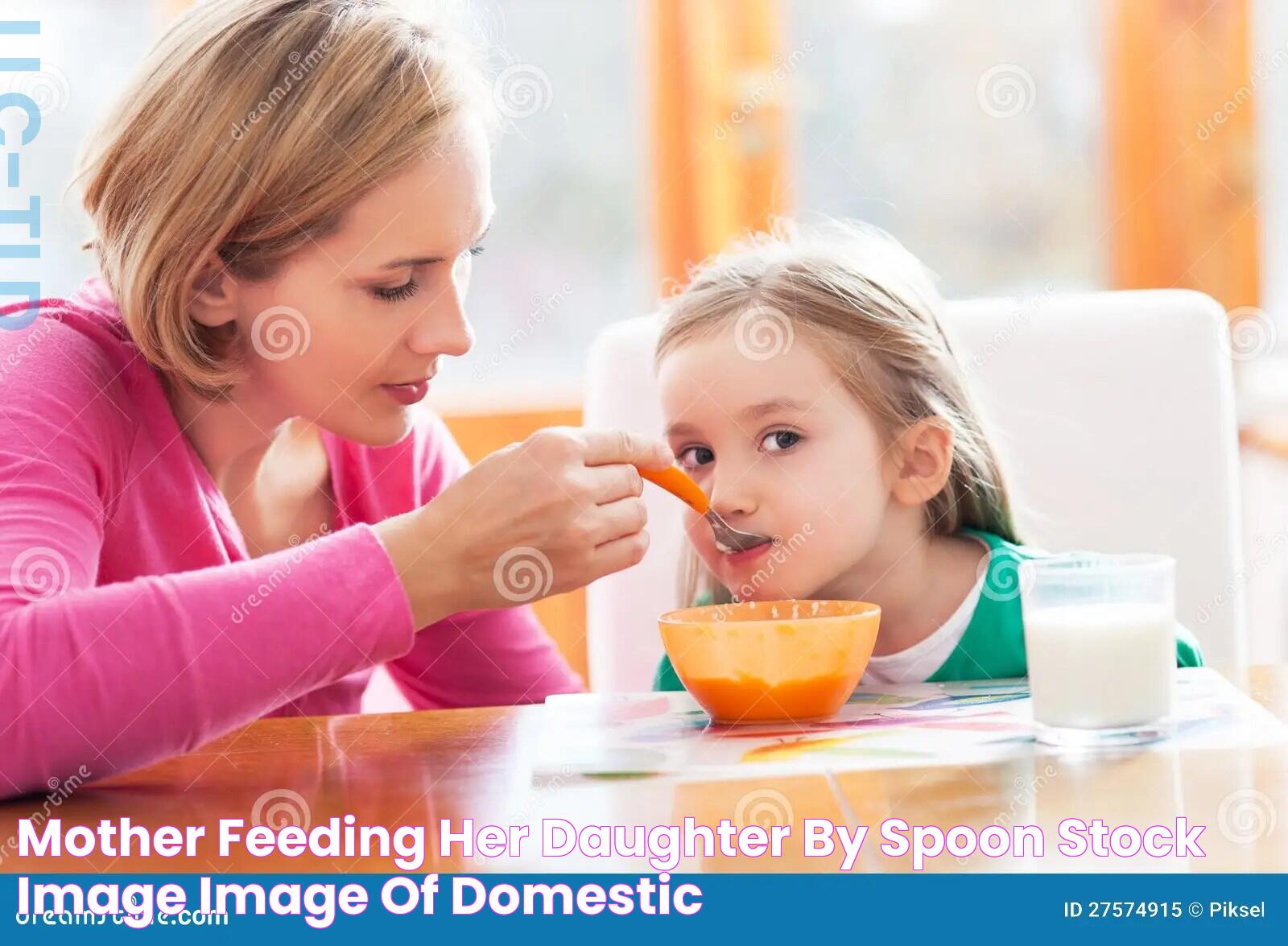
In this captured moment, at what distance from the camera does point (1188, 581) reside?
4.86 ft

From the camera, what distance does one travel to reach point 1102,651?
89 cm

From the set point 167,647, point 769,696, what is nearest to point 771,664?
point 769,696

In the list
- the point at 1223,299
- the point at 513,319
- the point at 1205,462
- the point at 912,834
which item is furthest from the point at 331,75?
the point at 1223,299

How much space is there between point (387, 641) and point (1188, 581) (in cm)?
96

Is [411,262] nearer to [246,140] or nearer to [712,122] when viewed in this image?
[246,140]

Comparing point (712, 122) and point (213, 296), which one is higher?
point (712, 122)

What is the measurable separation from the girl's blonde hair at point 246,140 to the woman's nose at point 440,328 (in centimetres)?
11

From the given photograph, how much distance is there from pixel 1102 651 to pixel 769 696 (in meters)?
0.25

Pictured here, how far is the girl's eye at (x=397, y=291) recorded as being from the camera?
122 centimetres

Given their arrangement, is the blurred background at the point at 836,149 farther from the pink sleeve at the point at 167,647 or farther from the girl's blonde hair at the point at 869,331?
the pink sleeve at the point at 167,647

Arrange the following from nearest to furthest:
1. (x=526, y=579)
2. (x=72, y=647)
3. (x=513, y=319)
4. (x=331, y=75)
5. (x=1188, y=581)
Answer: (x=72, y=647) → (x=526, y=579) → (x=331, y=75) → (x=1188, y=581) → (x=513, y=319)

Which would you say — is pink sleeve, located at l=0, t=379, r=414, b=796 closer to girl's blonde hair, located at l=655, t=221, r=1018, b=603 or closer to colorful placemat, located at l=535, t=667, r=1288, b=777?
colorful placemat, located at l=535, t=667, r=1288, b=777

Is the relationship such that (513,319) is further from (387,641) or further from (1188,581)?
(387,641)

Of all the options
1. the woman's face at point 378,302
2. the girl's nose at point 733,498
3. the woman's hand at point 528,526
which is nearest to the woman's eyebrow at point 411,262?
the woman's face at point 378,302
